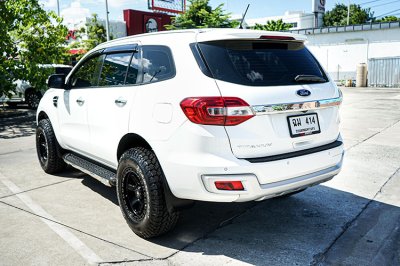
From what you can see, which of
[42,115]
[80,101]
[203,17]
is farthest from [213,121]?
[203,17]

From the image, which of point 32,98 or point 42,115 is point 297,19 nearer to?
point 32,98

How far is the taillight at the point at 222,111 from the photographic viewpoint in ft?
9.32

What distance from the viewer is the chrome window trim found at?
2.92m

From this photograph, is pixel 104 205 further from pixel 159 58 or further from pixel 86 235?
pixel 159 58

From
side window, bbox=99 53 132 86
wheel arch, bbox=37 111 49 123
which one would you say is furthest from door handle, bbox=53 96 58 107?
side window, bbox=99 53 132 86

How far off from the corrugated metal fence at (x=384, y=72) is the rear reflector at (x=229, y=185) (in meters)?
26.8

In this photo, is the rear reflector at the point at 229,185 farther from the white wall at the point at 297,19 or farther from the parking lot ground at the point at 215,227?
the white wall at the point at 297,19

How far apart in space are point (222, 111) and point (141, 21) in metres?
36.2

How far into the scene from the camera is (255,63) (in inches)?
123

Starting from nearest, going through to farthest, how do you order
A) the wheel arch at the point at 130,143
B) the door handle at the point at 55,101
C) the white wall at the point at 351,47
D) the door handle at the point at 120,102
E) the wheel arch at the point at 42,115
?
the wheel arch at the point at 130,143 < the door handle at the point at 120,102 < the door handle at the point at 55,101 < the wheel arch at the point at 42,115 < the white wall at the point at 351,47

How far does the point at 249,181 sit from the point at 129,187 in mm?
1268

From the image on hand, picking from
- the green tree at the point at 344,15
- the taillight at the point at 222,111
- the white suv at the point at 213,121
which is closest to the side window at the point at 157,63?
the white suv at the point at 213,121

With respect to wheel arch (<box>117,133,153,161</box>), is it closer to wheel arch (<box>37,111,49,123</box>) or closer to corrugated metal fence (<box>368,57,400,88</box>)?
wheel arch (<box>37,111,49,123</box>)

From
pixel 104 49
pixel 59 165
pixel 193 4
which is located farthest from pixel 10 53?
pixel 193 4
